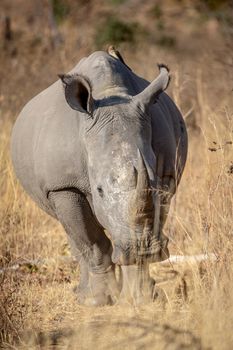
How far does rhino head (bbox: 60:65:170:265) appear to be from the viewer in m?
5.76

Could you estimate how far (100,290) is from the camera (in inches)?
272

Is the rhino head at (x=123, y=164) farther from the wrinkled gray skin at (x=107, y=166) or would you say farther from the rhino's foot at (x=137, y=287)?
the rhino's foot at (x=137, y=287)

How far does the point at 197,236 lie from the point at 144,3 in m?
21.3

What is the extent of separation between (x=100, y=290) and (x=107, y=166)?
4.23ft

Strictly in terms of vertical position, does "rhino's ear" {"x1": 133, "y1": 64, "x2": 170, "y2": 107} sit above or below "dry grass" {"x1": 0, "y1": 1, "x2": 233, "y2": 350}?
above

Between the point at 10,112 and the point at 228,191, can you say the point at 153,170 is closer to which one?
the point at 228,191

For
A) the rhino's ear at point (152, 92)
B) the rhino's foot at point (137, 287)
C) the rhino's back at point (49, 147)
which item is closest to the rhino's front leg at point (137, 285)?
the rhino's foot at point (137, 287)

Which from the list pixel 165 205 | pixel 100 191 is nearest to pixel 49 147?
pixel 100 191

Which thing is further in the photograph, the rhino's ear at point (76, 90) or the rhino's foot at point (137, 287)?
the rhino's foot at point (137, 287)

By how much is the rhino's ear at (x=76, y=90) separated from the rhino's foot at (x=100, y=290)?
1.38 meters

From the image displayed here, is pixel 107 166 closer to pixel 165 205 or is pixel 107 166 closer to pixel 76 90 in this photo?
pixel 165 205

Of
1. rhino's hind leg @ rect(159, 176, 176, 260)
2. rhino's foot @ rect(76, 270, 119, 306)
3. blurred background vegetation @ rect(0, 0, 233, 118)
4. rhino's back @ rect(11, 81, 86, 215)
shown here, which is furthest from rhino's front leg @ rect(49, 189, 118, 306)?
blurred background vegetation @ rect(0, 0, 233, 118)

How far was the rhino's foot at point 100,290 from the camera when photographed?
682cm

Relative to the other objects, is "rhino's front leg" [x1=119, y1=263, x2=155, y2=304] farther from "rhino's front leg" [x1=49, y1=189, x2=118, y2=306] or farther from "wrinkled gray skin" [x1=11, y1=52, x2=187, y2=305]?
"rhino's front leg" [x1=49, y1=189, x2=118, y2=306]
